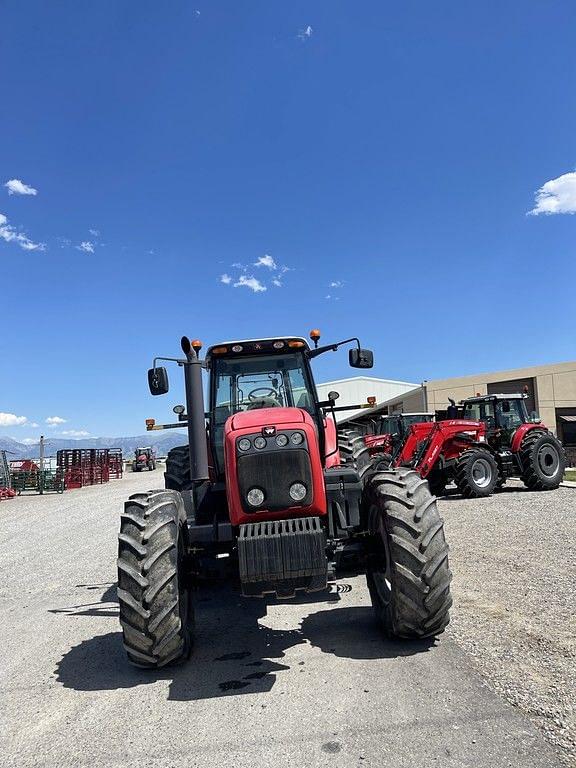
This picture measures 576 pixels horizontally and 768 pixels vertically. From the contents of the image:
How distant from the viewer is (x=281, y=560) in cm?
400

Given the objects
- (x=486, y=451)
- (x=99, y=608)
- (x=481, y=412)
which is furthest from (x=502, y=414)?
(x=99, y=608)

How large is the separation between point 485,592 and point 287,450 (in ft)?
10.1

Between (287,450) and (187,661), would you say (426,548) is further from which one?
(187,661)

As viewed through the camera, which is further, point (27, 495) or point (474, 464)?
point (27, 495)

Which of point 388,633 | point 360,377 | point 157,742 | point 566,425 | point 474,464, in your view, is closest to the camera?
point 157,742

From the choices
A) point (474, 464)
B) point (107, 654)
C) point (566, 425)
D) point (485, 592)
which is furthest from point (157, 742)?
point (566, 425)

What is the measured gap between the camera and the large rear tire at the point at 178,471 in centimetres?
741

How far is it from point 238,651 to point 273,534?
4.36 ft

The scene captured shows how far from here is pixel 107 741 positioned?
10.9 ft

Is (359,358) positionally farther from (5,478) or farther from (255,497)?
(5,478)

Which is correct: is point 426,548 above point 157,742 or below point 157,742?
above

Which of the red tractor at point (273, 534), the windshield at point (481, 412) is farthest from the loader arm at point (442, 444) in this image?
the red tractor at point (273, 534)

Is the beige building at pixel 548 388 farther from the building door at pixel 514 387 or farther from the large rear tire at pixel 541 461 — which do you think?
the large rear tire at pixel 541 461

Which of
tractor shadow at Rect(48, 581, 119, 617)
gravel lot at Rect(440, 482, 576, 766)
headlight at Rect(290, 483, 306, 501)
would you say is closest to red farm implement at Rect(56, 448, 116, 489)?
tractor shadow at Rect(48, 581, 119, 617)
